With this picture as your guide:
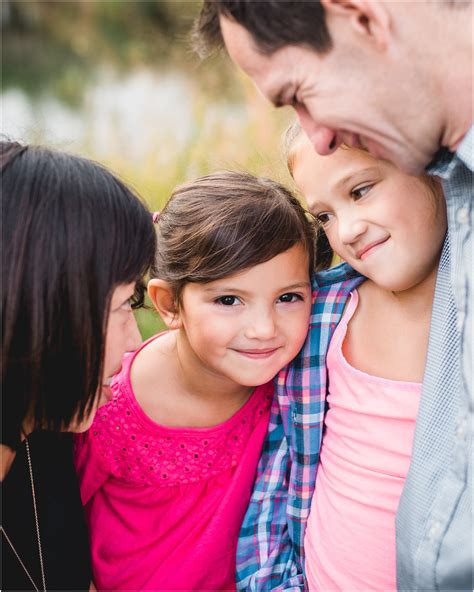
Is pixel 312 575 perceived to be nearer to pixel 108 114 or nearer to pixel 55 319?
pixel 55 319

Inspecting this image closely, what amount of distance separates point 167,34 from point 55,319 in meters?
8.27

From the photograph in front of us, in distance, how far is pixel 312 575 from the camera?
2049 millimetres

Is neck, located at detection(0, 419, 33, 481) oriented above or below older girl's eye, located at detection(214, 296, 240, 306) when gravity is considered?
below

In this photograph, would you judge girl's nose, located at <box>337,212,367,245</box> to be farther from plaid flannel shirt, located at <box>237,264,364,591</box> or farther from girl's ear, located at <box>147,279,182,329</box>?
girl's ear, located at <box>147,279,182,329</box>

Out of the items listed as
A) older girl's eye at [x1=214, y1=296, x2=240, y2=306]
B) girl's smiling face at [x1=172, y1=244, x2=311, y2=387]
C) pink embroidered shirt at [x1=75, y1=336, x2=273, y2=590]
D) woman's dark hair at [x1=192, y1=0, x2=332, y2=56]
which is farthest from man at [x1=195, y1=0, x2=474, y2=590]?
pink embroidered shirt at [x1=75, y1=336, x2=273, y2=590]

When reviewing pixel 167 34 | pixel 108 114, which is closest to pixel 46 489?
pixel 108 114

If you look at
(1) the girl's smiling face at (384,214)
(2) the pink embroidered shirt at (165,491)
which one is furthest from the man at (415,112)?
(2) the pink embroidered shirt at (165,491)

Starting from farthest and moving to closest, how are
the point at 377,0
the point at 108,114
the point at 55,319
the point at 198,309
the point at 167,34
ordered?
the point at 167,34 → the point at 108,114 → the point at 198,309 → the point at 55,319 → the point at 377,0

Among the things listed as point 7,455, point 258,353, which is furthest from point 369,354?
point 7,455

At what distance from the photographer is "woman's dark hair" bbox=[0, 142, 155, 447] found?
1.54 meters

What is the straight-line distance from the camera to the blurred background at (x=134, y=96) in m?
3.92

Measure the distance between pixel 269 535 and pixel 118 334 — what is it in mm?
827

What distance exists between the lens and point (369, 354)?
2.04 m

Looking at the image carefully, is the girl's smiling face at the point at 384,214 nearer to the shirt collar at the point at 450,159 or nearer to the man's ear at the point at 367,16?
the shirt collar at the point at 450,159
